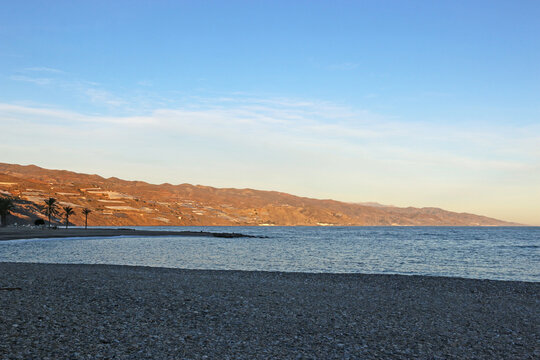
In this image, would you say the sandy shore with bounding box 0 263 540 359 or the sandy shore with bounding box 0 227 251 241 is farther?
the sandy shore with bounding box 0 227 251 241

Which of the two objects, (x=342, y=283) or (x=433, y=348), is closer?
(x=433, y=348)

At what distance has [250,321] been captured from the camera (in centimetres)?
1683

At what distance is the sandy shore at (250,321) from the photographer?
12.7 m

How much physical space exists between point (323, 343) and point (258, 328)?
2.71 meters

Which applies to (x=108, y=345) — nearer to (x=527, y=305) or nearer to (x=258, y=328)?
(x=258, y=328)

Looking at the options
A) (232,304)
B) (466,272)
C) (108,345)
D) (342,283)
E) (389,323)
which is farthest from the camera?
(466,272)

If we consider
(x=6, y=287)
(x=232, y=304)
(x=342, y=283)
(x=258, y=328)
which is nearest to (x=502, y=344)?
(x=258, y=328)

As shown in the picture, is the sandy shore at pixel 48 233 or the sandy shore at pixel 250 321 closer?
the sandy shore at pixel 250 321

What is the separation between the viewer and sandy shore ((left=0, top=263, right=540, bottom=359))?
1273 centimetres

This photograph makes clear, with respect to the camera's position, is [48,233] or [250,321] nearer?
[250,321]

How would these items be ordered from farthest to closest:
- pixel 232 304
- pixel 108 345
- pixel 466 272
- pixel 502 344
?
pixel 466 272 < pixel 232 304 < pixel 502 344 < pixel 108 345

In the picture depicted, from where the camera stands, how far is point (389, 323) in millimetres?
17516

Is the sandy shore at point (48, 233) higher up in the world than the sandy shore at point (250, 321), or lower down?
lower down

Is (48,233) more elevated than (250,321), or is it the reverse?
(250,321)
